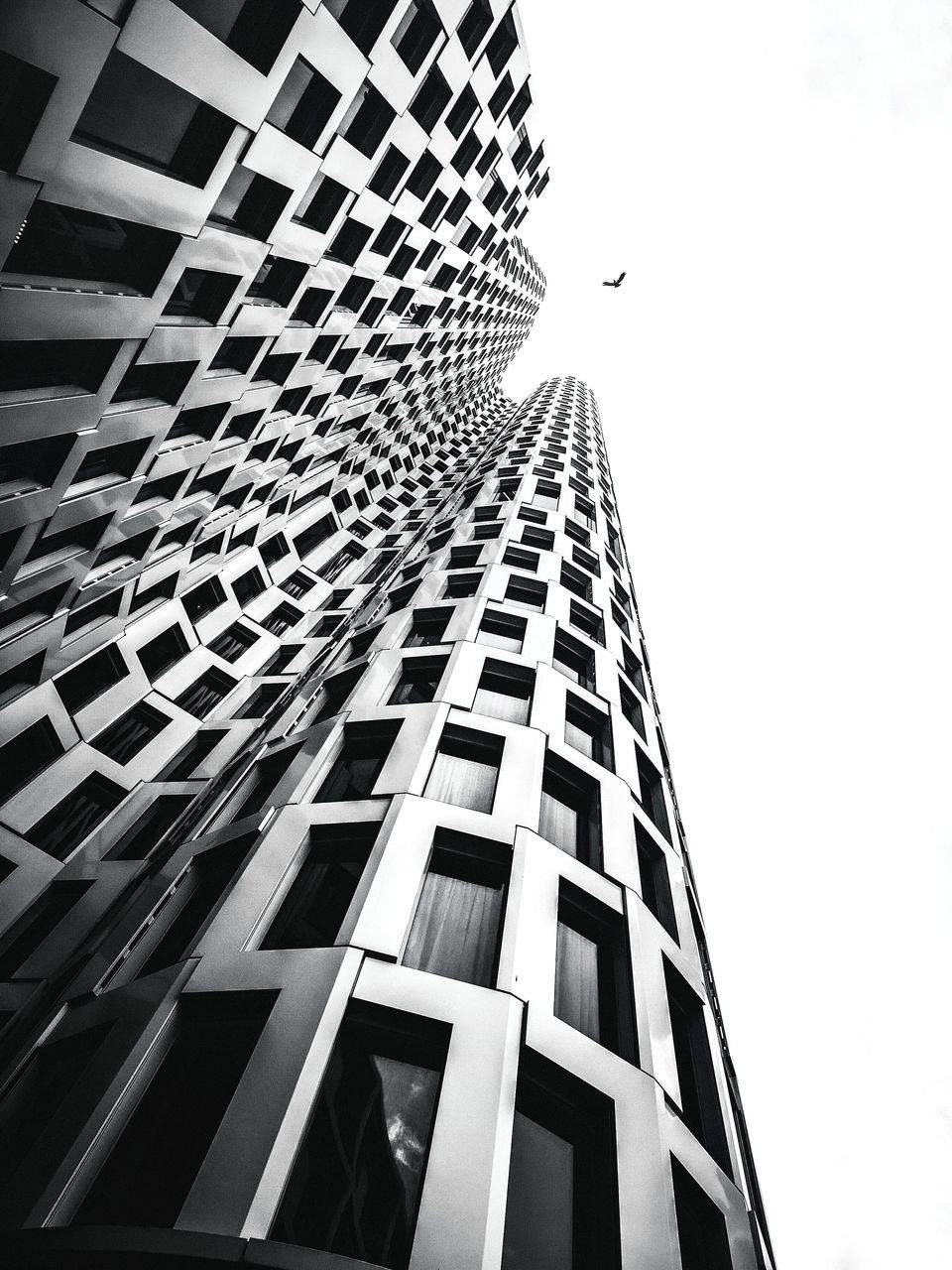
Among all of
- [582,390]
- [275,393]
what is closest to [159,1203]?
[275,393]

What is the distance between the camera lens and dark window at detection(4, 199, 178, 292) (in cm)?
913

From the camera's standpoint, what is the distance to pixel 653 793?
18.3m

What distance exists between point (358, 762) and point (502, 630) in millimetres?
7512

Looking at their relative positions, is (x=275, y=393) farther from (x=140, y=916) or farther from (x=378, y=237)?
(x=140, y=916)

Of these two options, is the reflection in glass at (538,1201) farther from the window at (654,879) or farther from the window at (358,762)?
the window at (654,879)

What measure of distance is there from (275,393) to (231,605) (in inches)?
423

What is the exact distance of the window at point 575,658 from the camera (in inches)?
787

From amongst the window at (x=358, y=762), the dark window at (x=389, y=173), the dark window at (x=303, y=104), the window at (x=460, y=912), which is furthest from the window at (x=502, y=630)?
the dark window at (x=389, y=173)

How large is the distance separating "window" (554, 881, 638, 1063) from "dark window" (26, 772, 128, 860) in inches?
614

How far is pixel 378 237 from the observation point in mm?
20109

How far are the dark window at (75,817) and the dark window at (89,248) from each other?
49.0 feet

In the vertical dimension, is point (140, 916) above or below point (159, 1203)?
below

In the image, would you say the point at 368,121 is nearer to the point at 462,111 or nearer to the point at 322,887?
the point at 462,111

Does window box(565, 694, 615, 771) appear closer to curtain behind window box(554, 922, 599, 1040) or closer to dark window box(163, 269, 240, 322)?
curtain behind window box(554, 922, 599, 1040)
